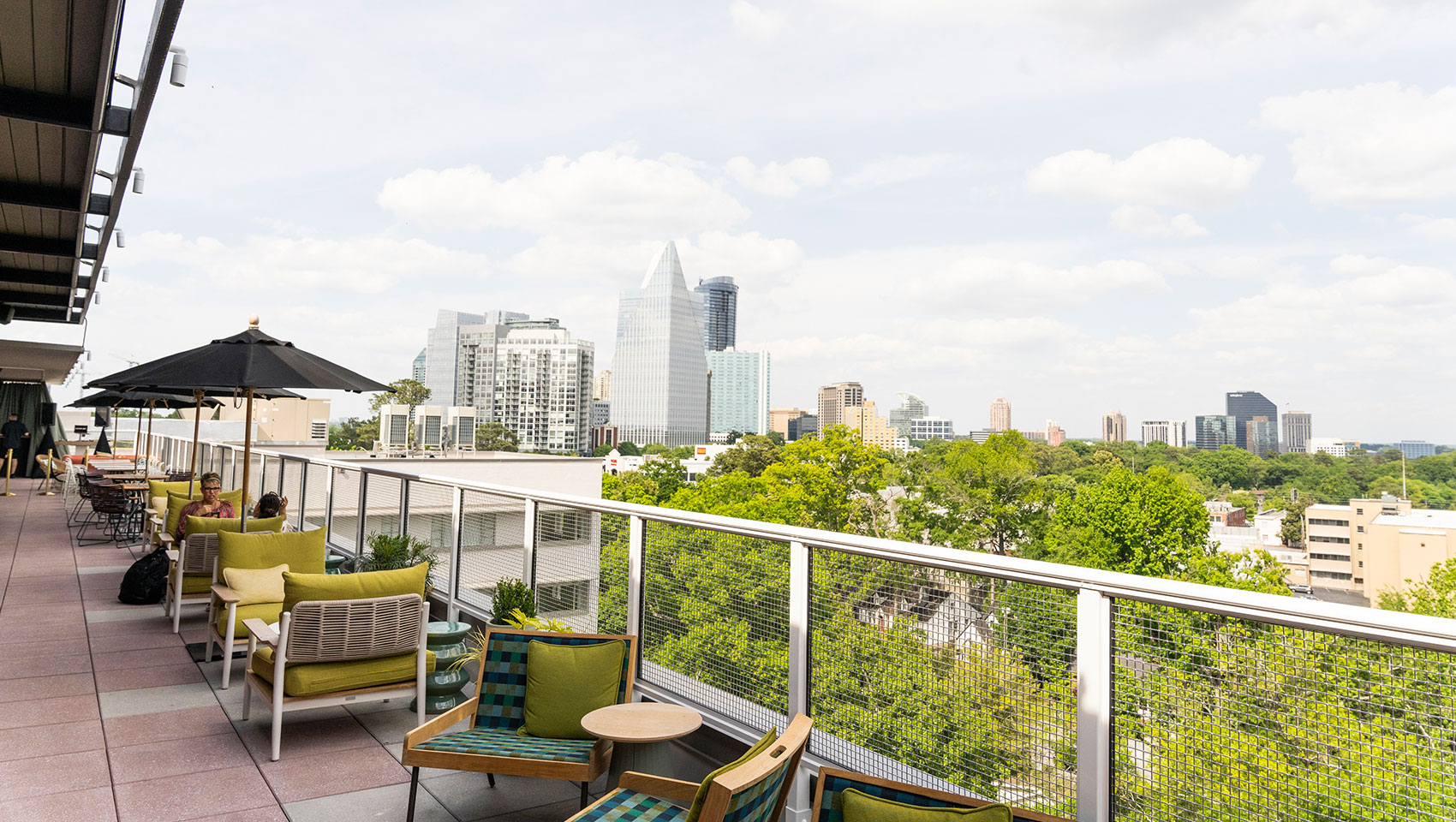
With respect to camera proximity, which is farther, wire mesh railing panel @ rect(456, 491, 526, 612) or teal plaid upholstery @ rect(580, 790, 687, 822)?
wire mesh railing panel @ rect(456, 491, 526, 612)

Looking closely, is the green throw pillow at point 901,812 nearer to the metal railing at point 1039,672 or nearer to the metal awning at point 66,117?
the metal railing at point 1039,672

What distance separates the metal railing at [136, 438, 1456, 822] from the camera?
193cm

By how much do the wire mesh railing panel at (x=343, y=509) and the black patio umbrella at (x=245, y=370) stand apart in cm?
223

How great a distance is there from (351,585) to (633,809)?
7.45 ft

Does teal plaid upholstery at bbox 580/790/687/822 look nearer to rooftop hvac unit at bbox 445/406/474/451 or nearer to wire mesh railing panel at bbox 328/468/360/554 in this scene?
wire mesh railing panel at bbox 328/468/360/554

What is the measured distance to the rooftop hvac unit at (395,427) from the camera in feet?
152

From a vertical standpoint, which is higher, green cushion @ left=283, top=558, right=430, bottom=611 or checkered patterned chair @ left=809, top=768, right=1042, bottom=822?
green cushion @ left=283, top=558, right=430, bottom=611

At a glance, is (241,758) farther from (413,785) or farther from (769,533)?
(769,533)

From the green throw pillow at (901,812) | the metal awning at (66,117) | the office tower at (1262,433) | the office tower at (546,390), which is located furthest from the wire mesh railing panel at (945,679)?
the office tower at (1262,433)

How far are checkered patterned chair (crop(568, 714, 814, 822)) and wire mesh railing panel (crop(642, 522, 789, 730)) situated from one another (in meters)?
0.84

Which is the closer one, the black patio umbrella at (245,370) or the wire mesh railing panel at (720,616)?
the wire mesh railing panel at (720,616)

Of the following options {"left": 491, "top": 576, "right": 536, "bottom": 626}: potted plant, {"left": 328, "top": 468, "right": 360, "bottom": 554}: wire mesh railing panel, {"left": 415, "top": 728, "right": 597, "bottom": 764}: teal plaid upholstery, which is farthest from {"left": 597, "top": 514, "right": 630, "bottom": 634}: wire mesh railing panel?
{"left": 328, "top": 468, "right": 360, "bottom": 554}: wire mesh railing panel

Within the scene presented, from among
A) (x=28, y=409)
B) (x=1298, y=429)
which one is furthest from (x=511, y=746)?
(x=1298, y=429)

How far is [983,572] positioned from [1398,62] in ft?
500
